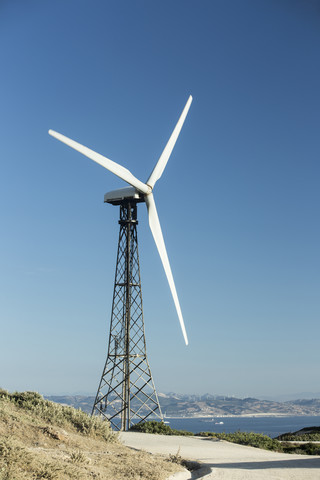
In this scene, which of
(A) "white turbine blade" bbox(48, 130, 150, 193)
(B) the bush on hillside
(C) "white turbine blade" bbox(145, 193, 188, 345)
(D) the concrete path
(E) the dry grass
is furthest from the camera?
(C) "white turbine blade" bbox(145, 193, 188, 345)

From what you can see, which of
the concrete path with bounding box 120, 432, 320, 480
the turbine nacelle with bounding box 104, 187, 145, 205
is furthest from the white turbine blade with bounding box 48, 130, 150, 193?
the concrete path with bounding box 120, 432, 320, 480

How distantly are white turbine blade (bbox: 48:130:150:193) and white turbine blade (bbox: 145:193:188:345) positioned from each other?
126 centimetres

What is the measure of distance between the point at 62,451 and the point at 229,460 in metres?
7.47

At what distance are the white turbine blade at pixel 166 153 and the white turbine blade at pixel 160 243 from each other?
1612mm

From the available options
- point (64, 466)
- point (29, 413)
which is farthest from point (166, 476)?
point (29, 413)

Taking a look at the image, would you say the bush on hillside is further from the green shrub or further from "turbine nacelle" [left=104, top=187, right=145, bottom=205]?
"turbine nacelle" [left=104, top=187, right=145, bottom=205]

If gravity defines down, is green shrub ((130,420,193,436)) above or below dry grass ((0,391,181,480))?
below

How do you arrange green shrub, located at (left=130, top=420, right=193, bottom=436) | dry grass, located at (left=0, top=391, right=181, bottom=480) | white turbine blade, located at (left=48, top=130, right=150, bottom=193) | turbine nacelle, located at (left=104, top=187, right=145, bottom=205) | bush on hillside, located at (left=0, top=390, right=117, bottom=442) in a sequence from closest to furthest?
dry grass, located at (left=0, top=391, right=181, bottom=480) < bush on hillside, located at (left=0, top=390, right=117, bottom=442) < white turbine blade, located at (left=48, top=130, right=150, bottom=193) < green shrub, located at (left=130, top=420, right=193, bottom=436) < turbine nacelle, located at (left=104, top=187, right=145, bottom=205)

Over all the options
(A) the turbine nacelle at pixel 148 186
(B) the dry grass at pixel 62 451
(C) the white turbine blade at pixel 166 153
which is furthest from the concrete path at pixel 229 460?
(C) the white turbine blade at pixel 166 153

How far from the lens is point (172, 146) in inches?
1582

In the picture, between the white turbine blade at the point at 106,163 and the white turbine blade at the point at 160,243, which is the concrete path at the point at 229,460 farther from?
the white turbine blade at the point at 106,163

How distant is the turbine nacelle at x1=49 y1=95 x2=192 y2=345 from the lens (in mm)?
31984

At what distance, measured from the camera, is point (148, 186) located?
3731 cm

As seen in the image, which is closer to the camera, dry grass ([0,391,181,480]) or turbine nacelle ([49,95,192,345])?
dry grass ([0,391,181,480])
